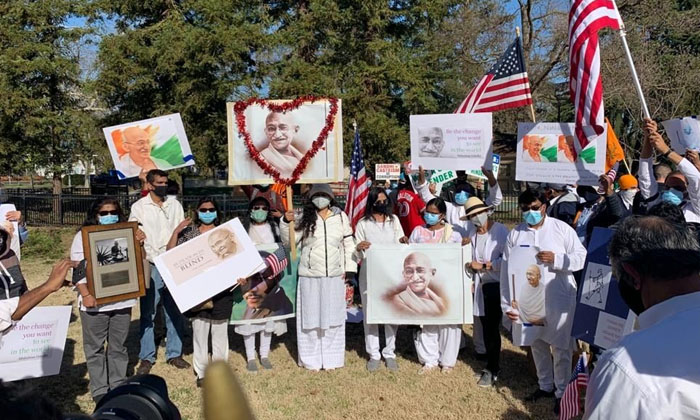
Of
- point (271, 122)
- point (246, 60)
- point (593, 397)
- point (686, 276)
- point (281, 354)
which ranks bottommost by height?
point (281, 354)

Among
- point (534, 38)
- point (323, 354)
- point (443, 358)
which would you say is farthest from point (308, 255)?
point (534, 38)

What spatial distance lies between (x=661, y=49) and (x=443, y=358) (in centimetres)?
2126

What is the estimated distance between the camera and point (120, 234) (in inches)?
213

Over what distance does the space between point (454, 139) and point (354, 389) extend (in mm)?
3421

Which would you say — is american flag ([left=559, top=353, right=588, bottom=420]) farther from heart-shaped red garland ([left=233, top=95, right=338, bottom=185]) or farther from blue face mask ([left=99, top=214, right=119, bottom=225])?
blue face mask ([left=99, top=214, right=119, bottom=225])

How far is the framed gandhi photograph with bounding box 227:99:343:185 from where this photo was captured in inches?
259

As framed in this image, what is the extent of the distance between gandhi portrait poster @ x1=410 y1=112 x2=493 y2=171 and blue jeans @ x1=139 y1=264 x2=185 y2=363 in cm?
377

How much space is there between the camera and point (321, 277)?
21.8 ft

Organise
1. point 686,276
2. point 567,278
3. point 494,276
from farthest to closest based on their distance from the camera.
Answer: point 494,276, point 567,278, point 686,276

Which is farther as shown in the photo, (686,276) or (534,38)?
(534,38)

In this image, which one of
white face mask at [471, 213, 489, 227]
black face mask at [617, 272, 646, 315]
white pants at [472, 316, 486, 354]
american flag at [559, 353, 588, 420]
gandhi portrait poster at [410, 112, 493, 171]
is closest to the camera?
black face mask at [617, 272, 646, 315]

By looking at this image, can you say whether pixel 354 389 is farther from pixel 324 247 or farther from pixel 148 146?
pixel 148 146

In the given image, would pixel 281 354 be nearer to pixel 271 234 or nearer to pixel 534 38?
pixel 271 234

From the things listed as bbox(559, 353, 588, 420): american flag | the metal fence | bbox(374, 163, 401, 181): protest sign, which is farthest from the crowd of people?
the metal fence
